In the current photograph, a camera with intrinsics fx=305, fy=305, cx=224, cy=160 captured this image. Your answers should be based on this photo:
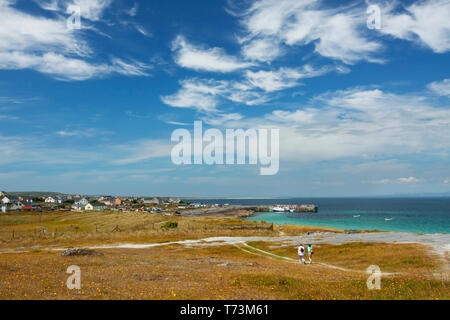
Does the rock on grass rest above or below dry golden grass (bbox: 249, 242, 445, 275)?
above

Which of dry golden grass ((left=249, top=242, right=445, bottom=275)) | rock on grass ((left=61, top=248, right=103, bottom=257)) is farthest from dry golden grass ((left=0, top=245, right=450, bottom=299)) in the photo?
rock on grass ((left=61, top=248, right=103, bottom=257))

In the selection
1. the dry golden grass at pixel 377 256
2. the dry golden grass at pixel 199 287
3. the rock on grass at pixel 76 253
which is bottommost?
the dry golden grass at pixel 377 256

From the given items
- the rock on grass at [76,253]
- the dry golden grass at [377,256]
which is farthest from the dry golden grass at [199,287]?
the rock on grass at [76,253]

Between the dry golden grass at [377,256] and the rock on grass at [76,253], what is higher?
the rock on grass at [76,253]

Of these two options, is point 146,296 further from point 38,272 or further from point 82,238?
point 82,238

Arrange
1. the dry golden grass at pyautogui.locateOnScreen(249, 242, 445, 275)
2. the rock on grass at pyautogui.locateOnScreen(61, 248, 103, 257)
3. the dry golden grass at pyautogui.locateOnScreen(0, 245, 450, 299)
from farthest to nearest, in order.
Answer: the rock on grass at pyautogui.locateOnScreen(61, 248, 103, 257)
the dry golden grass at pyautogui.locateOnScreen(249, 242, 445, 275)
the dry golden grass at pyautogui.locateOnScreen(0, 245, 450, 299)

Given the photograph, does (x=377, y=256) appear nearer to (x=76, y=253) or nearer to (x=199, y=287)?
(x=199, y=287)

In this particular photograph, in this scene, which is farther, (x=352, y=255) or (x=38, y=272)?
(x=352, y=255)

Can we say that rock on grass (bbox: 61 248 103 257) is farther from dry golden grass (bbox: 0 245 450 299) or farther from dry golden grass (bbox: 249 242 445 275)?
dry golden grass (bbox: 249 242 445 275)

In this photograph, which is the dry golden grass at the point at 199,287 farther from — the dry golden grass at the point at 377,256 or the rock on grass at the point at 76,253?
the rock on grass at the point at 76,253
